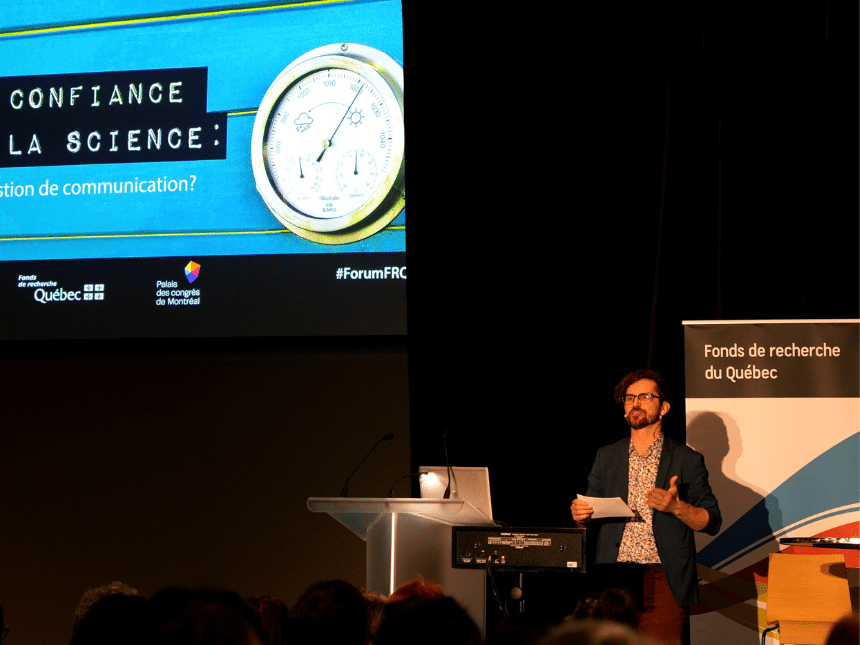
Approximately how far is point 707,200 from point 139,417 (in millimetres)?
2993

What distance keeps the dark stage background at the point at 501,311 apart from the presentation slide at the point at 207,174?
0.23m

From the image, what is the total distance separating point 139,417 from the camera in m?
4.90

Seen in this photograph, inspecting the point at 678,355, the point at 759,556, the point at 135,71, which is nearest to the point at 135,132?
the point at 135,71

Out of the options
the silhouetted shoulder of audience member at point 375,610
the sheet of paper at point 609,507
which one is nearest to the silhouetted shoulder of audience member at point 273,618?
the silhouetted shoulder of audience member at point 375,610

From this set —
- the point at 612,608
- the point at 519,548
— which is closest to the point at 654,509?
the point at 519,548

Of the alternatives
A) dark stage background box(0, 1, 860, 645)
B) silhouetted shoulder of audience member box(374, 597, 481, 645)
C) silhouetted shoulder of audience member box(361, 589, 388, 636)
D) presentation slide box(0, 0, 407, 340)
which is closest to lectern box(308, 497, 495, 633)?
silhouetted shoulder of audience member box(361, 589, 388, 636)

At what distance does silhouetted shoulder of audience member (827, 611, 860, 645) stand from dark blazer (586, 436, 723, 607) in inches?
93.1

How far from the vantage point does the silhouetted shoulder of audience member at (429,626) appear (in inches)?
53.9

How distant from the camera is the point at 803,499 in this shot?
392 cm

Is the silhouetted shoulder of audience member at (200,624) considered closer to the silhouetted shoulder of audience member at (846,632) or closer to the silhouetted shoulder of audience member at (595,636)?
the silhouetted shoulder of audience member at (595,636)

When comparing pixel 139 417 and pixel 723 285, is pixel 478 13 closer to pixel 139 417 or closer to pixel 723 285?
pixel 723 285

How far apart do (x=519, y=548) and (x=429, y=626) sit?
5.82 feet

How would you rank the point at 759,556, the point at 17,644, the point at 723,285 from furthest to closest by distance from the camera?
the point at 17,644 < the point at 723,285 < the point at 759,556

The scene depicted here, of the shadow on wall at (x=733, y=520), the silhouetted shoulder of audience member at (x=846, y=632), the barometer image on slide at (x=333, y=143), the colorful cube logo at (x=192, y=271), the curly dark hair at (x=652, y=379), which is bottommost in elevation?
the shadow on wall at (x=733, y=520)
